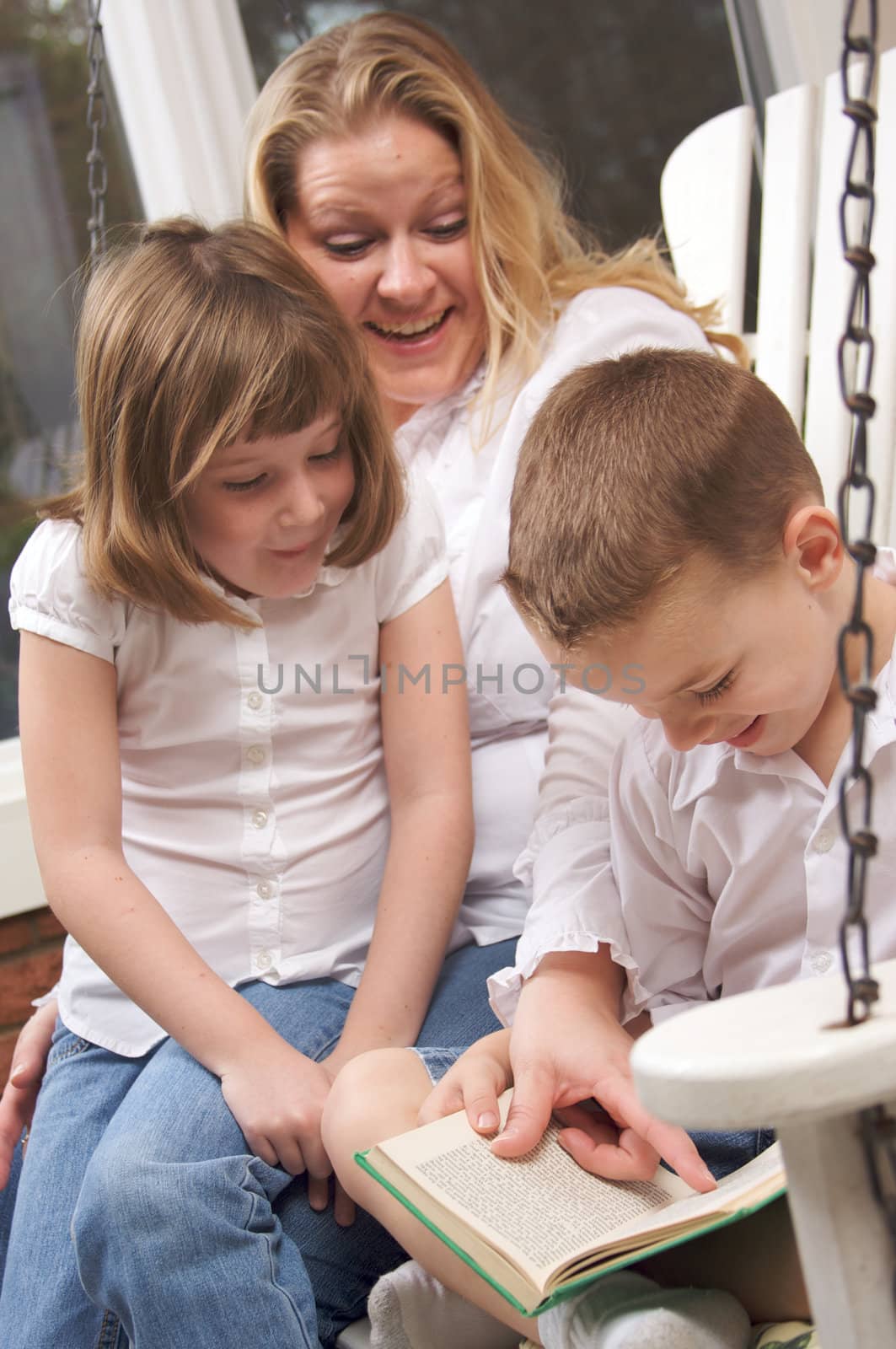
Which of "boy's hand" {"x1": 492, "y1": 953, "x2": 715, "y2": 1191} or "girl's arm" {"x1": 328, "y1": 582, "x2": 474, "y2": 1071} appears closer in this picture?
"boy's hand" {"x1": 492, "y1": 953, "x2": 715, "y2": 1191}

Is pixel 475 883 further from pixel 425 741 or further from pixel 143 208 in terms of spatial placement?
pixel 143 208

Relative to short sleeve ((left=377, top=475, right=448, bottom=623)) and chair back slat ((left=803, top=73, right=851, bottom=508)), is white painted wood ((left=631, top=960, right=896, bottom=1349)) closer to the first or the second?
short sleeve ((left=377, top=475, right=448, bottom=623))

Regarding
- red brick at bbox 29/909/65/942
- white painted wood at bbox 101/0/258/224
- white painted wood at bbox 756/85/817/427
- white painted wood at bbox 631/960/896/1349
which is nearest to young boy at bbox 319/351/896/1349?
white painted wood at bbox 631/960/896/1349

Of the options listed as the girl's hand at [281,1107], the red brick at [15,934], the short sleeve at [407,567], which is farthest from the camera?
the red brick at [15,934]

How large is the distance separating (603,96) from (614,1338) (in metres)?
1.98

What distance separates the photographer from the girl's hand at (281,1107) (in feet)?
3.29

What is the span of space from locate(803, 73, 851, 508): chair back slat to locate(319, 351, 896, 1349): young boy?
54 cm

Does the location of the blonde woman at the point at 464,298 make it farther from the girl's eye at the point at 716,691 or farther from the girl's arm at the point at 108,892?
the girl's eye at the point at 716,691

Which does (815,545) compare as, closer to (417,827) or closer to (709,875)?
(709,875)

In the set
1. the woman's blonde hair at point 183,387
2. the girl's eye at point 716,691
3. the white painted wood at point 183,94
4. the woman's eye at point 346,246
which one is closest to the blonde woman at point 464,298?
the woman's eye at point 346,246

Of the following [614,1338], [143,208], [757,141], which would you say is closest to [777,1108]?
[614,1338]

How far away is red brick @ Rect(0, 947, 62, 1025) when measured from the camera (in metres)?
1.81

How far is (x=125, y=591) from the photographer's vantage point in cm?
113

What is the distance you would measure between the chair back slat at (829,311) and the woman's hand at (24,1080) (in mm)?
1017
